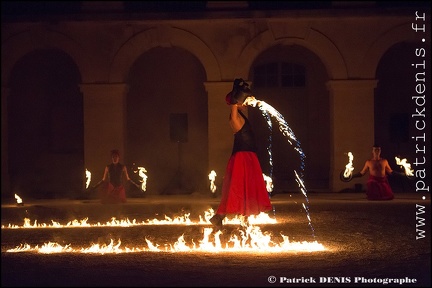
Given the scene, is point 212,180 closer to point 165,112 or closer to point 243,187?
point 165,112

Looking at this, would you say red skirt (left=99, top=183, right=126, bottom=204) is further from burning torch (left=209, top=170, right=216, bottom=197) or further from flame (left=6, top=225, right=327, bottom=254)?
flame (left=6, top=225, right=327, bottom=254)

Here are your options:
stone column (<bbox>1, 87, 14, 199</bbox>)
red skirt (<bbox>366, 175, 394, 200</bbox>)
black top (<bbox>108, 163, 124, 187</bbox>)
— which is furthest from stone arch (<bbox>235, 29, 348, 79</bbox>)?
stone column (<bbox>1, 87, 14, 199</bbox>)

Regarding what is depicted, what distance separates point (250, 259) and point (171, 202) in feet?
31.4

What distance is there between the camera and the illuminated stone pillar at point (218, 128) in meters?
21.7

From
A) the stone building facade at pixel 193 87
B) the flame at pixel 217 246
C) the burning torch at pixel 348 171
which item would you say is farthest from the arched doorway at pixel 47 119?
the flame at pixel 217 246

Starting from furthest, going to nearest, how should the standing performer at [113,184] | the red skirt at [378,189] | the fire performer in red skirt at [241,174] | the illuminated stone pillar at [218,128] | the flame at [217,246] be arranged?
the illuminated stone pillar at [218,128]
the standing performer at [113,184]
the red skirt at [378,189]
the fire performer in red skirt at [241,174]
the flame at [217,246]

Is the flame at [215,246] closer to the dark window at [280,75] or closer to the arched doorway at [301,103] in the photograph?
the arched doorway at [301,103]

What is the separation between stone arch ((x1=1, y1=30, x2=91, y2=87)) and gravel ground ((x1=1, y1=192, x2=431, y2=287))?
543cm

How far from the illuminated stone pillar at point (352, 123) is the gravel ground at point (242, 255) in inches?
168

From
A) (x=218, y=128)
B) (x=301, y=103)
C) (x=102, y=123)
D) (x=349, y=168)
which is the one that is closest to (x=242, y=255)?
(x=349, y=168)

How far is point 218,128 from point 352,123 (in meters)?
3.59

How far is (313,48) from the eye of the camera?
21.8 metres

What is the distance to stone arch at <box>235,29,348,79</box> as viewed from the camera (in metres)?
21.7

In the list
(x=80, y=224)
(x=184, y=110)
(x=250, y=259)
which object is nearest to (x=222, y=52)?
(x=184, y=110)
